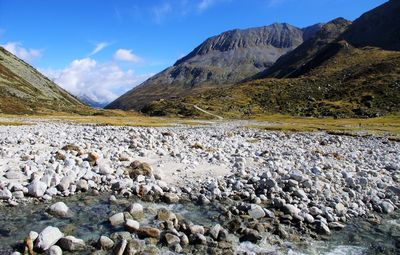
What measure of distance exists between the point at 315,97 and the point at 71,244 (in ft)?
454

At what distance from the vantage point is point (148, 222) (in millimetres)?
13375

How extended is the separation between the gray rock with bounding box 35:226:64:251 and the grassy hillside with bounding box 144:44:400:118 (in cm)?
11113

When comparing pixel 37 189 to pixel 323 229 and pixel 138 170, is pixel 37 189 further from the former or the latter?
pixel 323 229

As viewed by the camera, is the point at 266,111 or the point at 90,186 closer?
the point at 90,186

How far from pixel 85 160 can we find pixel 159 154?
16.2 feet

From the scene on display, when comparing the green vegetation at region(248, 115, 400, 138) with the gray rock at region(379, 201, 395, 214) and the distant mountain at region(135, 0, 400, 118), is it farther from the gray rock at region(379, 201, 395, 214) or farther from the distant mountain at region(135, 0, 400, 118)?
the gray rock at region(379, 201, 395, 214)

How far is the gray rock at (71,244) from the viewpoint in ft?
36.2

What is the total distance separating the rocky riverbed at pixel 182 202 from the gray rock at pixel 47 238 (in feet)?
0.09

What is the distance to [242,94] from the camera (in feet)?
504

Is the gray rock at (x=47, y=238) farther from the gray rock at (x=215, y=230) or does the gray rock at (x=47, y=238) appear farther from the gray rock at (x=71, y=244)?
the gray rock at (x=215, y=230)

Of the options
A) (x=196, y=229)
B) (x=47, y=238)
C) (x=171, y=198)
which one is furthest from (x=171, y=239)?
(x=171, y=198)

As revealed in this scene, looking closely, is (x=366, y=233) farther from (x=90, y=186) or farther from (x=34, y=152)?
(x=34, y=152)

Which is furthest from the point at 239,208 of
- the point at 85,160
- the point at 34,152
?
the point at 34,152

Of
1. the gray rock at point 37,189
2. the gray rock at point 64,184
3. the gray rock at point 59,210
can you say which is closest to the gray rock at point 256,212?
the gray rock at point 59,210
